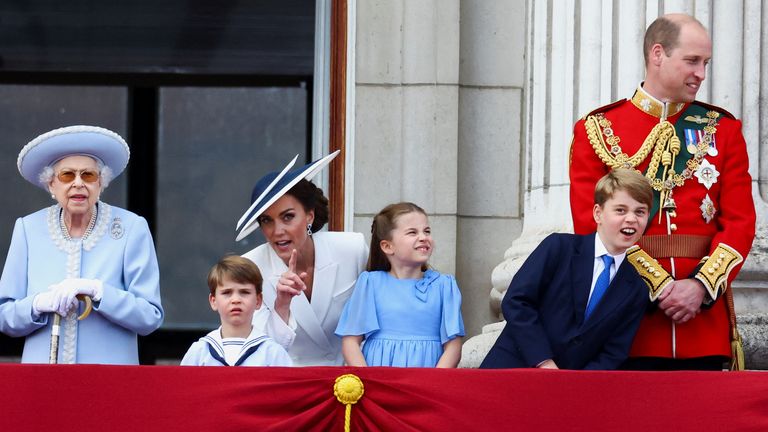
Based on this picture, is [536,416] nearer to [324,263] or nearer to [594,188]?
[594,188]

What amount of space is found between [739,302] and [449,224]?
5.43ft

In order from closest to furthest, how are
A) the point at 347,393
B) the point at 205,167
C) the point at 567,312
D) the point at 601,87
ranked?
1. the point at 347,393
2. the point at 567,312
3. the point at 601,87
4. the point at 205,167

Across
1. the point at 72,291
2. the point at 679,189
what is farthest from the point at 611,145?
the point at 72,291

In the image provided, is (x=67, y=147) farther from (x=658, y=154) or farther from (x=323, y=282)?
(x=658, y=154)

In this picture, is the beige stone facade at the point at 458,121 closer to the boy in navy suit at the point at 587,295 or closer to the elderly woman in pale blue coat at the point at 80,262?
the boy in navy suit at the point at 587,295

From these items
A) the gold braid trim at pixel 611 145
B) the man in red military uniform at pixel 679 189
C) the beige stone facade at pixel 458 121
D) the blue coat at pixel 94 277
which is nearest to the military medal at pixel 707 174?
the man in red military uniform at pixel 679 189

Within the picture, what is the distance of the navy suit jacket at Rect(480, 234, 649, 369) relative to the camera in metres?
5.31

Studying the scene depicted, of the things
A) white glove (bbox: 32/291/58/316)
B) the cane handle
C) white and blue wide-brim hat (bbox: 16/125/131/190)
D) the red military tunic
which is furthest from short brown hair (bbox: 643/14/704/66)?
white glove (bbox: 32/291/58/316)

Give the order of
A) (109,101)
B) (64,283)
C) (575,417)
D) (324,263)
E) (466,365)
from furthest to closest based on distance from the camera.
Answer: (109,101), (466,365), (324,263), (64,283), (575,417)

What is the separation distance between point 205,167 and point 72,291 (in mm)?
8235

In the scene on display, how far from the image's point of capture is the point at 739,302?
21.2 ft

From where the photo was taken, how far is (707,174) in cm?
569

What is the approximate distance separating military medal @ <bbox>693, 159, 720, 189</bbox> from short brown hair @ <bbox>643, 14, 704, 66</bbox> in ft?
1.32

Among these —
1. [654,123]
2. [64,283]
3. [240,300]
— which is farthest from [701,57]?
[64,283]
